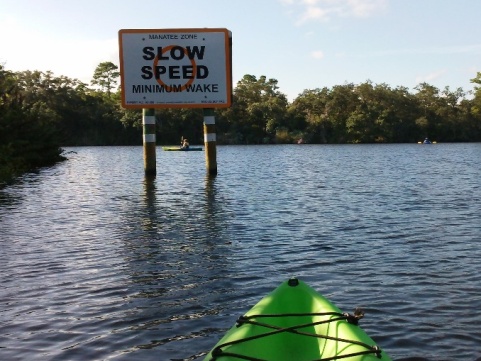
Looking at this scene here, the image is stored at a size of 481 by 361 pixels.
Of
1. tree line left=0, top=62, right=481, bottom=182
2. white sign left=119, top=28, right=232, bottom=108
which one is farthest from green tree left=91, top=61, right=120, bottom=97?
white sign left=119, top=28, right=232, bottom=108

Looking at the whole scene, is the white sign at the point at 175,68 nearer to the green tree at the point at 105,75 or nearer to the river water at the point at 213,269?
the river water at the point at 213,269

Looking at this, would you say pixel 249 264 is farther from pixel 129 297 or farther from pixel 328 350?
pixel 328 350

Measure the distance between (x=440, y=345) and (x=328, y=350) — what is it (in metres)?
1.85

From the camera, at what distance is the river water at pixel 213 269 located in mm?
6652

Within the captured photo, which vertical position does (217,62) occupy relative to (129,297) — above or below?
above

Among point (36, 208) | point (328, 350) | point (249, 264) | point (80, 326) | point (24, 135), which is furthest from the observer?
point (24, 135)

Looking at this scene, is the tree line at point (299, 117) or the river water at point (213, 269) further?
the tree line at point (299, 117)

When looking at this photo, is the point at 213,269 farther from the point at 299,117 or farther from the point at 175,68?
the point at 299,117

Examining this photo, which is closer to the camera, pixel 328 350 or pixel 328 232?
pixel 328 350

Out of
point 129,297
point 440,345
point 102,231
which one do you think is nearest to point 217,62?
point 102,231

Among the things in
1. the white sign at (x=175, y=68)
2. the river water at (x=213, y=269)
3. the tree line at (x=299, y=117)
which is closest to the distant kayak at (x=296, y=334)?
the river water at (x=213, y=269)

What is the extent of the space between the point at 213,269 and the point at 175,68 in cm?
1739

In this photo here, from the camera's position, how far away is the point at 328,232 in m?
13.0

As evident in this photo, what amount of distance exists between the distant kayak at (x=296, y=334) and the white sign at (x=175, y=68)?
68.7ft
